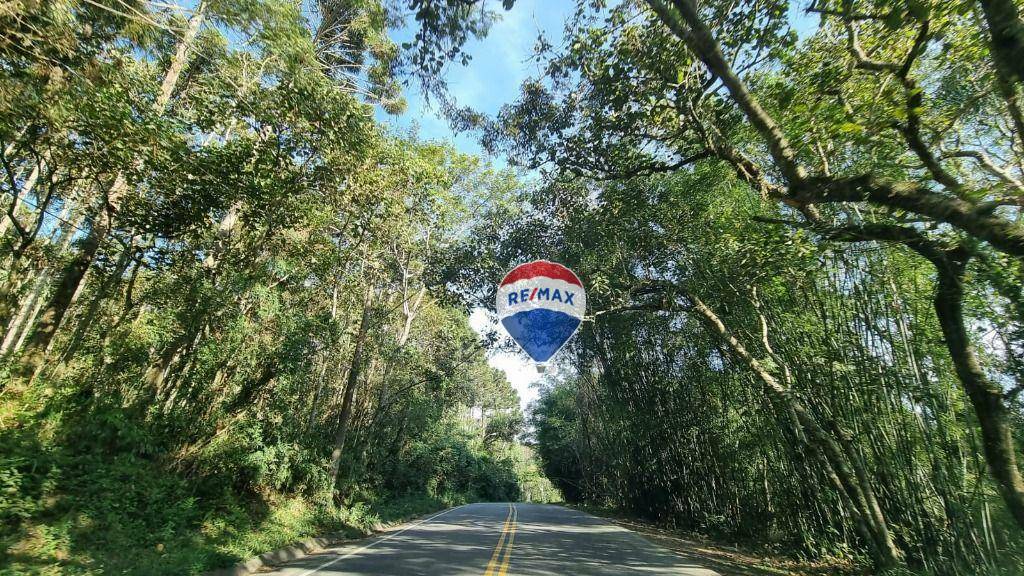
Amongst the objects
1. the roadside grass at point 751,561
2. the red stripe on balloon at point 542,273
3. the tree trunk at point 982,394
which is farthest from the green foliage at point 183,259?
the roadside grass at point 751,561

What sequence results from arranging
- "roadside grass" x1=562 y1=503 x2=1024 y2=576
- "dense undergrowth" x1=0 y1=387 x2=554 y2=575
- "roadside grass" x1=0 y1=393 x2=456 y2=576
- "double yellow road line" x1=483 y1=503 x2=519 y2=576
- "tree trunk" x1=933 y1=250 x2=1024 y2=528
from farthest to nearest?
"double yellow road line" x1=483 y1=503 x2=519 y2=576 < "roadside grass" x1=562 y1=503 x2=1024 y2=576 < "dense undergrowth" x1=0 y1=387 x2=554 y2=575 < "roadside grass" x1=0 y1=393 x2=456 y2=576 < "tree trunk" x1=933 y1=250 x2=1024 y2=528

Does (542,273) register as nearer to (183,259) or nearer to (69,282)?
(183,259)

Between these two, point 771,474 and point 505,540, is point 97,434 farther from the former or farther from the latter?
point 771,474

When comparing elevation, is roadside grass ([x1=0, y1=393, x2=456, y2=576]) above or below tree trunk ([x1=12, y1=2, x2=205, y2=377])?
below

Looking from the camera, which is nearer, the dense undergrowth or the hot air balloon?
the dense undergrowth

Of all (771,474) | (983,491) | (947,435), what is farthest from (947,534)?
(771,474)

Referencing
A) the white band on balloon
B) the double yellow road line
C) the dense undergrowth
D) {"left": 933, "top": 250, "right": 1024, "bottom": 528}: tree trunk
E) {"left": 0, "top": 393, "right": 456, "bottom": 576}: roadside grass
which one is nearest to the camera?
{"left": 933, "top": 250, "right": 1024, "bottom": 528}: tree trunk

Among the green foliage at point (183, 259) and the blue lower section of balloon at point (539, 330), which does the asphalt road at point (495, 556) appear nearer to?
the green foliage at point (183, 259)

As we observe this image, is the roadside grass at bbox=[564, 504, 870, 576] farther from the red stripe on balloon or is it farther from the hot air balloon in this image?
the red stripe on balloon

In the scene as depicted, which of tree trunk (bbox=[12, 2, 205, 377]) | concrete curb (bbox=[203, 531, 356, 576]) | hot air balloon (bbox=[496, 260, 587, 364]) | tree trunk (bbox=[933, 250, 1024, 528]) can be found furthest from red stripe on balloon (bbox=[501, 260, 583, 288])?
tree trunk (bbox=[12, 2, 205, 377])

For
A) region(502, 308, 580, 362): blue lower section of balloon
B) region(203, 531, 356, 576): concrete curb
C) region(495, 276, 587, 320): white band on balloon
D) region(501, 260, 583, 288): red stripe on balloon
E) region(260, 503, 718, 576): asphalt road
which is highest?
region(501, 260, 583, 288): red stripe on balloon
